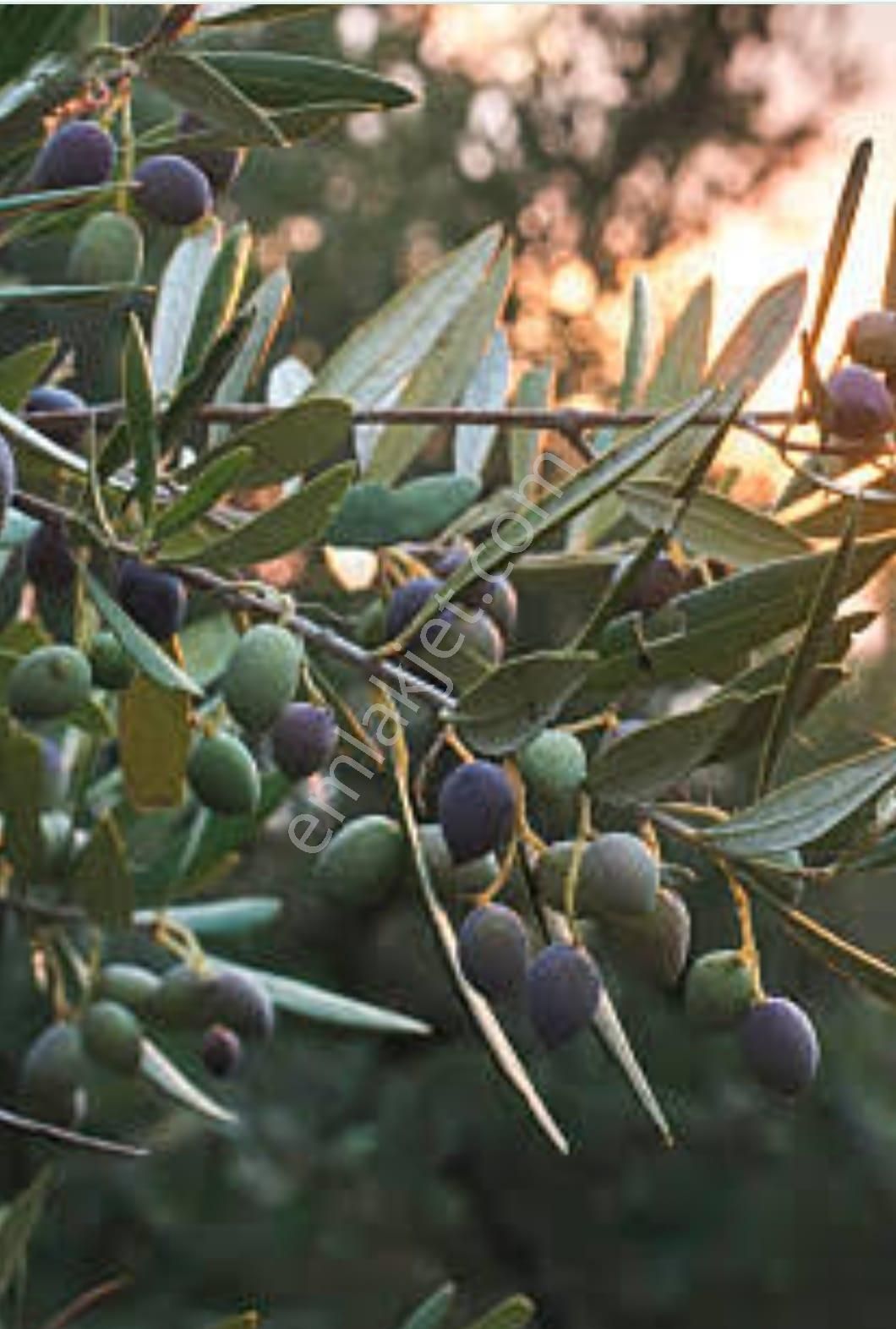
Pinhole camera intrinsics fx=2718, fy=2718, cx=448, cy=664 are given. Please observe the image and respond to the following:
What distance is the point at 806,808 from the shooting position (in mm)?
550

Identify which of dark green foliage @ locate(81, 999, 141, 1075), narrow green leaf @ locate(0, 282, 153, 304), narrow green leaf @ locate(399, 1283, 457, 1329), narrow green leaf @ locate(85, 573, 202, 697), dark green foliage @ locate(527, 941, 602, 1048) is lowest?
dark green foliage @ locate(81, 999, 141, 1075)

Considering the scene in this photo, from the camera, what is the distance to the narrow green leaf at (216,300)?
2.21 feet

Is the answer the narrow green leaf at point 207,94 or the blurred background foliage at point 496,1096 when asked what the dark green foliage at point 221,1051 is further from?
the blurred background foliage at point 496,1096

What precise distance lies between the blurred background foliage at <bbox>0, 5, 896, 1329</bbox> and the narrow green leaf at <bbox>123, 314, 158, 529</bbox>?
3256 millimetres

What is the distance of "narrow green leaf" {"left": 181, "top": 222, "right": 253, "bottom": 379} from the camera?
2.21 feet

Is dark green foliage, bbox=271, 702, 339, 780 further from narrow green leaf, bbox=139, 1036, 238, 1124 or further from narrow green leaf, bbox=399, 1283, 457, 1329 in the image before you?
narrow green leaf, bbox=139, 1036, 238, 1124

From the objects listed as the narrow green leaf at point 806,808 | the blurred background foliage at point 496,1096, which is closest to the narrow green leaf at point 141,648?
the narrow green leaf at point 806,808

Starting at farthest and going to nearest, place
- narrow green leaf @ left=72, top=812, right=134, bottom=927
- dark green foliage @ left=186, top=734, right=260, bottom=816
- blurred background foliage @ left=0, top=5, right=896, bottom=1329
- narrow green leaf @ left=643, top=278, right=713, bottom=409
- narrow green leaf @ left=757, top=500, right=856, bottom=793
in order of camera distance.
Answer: blurred background foliage @ left=0, top=5, right=896, bottom=1329, narrow green leaf @ left=72, top=812, right=134, bottom=927, narrow green leaf @ left=643, top=278, right=713, bottom=409, dark green foliage @ left=186, top=734, right=260, bottom=816, narrow green leaf @ left=757, top=500, right=856, bottom=793

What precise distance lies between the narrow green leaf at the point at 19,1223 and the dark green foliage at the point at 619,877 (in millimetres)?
308

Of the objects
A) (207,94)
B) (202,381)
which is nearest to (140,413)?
(202,381)

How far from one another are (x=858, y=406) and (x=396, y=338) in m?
0.17

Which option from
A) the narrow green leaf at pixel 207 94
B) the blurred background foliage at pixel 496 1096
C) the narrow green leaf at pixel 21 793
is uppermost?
the narrow green leaf at pixel 207 94

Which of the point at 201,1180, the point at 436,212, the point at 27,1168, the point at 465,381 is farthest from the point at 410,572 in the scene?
the point at 436,212

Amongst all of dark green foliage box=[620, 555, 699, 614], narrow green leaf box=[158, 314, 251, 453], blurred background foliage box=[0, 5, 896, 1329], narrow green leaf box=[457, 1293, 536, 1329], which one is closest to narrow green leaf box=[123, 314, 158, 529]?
narrow green leaf box=[158, 314, 251, 453]
